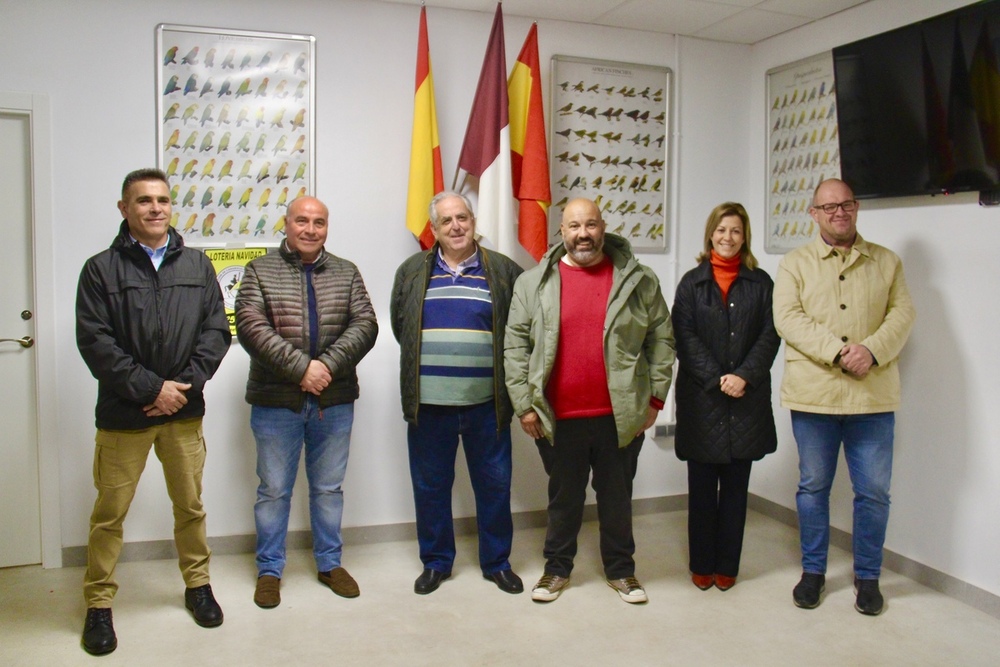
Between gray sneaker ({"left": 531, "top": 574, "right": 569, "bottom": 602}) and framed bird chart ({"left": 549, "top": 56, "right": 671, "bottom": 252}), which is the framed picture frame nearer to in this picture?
framed bird chart ({"left": 549, "top": 56, "right": 671, "bottom": 252})

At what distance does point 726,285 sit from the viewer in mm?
3146

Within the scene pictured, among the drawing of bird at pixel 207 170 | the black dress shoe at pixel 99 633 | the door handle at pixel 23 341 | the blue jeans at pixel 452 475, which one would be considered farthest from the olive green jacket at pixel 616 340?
the door handle at pixel 23 341

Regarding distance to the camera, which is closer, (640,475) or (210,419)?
(210,419)

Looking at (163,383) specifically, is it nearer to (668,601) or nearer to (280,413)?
(280,413)

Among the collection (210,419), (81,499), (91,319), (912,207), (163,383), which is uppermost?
(912,207)

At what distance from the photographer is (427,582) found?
320 centimetres

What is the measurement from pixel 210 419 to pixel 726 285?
2262mm

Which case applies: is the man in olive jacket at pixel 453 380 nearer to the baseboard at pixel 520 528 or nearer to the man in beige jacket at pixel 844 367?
the baseboard at pixel 520 528

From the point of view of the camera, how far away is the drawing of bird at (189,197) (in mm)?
3451

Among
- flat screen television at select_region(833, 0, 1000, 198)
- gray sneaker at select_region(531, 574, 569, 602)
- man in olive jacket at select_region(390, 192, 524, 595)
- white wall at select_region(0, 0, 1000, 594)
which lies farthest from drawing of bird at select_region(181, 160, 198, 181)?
flat screen television at select_region(833, 0, 1000, 198)

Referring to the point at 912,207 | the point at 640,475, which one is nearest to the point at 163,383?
the point at 640,475

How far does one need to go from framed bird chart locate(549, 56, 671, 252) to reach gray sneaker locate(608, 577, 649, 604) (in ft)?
5.58

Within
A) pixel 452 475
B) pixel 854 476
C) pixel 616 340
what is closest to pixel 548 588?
pixel 452 475

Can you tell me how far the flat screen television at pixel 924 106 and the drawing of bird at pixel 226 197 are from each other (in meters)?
2.68
